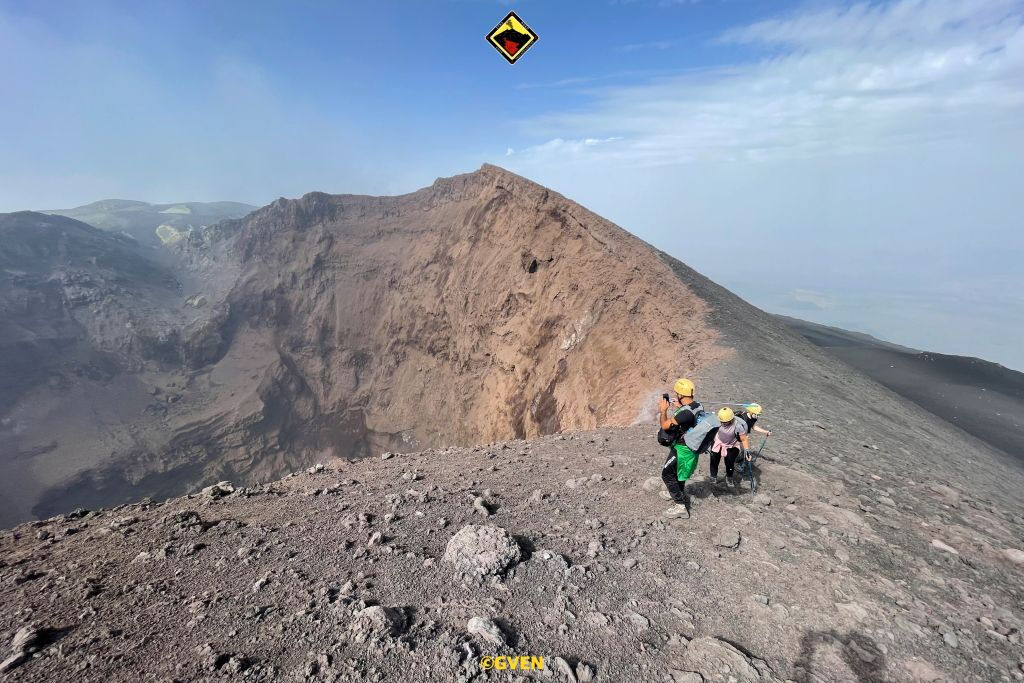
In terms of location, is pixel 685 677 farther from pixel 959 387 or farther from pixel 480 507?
pixel 959 387

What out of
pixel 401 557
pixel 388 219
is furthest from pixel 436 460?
pixel 388 219

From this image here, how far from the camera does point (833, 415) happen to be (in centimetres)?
1048

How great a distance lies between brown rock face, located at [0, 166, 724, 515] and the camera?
18.2 metres

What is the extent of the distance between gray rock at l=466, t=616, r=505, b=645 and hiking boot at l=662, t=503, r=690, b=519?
9.33 feet

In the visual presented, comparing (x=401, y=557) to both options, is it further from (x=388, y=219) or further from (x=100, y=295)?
(x=100, y=295)

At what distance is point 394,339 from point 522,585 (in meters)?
35.8

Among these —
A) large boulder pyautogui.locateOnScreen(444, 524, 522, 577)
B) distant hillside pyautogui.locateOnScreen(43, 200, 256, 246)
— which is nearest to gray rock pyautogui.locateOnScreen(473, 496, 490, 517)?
large boulder pyautogui.locateOnScreen(444, 524, 522, 577)

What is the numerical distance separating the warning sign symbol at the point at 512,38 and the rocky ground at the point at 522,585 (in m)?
7.45

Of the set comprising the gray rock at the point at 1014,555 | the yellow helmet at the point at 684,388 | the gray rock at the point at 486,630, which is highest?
the yellow helmet at the point at 684,388

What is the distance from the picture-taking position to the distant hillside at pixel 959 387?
17875mm

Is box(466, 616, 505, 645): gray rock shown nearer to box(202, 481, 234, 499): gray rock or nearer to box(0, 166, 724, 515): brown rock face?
box(202, 481, 234, 499): gray rock

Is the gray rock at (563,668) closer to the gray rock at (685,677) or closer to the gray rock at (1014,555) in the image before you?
the gray rock at (685,677)

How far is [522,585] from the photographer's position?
14.2 feet

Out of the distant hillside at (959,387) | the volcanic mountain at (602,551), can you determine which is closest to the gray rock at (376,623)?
the volcanic mountain at (602,551)
